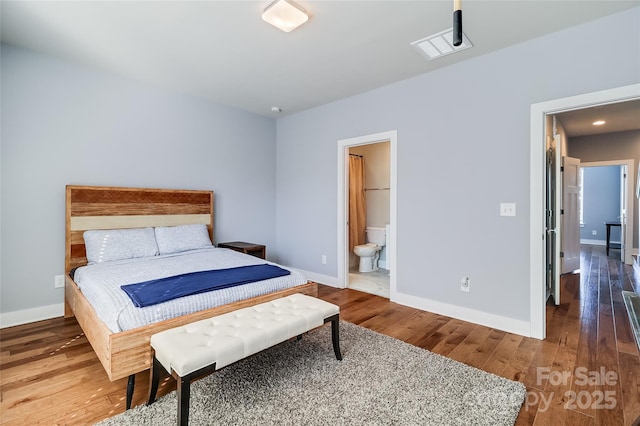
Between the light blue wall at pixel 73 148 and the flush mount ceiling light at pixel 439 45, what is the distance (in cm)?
275

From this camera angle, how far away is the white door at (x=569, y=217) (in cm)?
443

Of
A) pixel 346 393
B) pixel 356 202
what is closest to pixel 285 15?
pixel 346 393

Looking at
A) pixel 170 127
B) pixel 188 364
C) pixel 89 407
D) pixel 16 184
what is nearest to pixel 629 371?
pixel 188 364

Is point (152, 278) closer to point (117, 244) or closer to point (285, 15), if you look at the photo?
point (117, 244)

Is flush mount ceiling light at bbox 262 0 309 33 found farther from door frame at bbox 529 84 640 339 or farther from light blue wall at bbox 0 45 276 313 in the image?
light blue wall at bbox 0 45 276 313

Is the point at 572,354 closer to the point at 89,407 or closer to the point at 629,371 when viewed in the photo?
the point at 629,371

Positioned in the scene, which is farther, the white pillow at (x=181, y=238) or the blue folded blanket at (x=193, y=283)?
the white pillow at (x=181, y=238)

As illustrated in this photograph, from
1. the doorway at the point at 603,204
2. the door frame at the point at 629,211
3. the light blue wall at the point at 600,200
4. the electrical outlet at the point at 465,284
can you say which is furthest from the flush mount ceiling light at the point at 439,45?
the light blue wall at the point at 600,200

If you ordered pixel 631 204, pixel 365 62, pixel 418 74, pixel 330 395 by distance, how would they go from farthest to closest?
pixel 631 204 → pixel 418 74 → pixel 365 62 → pixel 330 395

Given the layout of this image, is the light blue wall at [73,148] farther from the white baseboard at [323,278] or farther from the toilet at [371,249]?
the toilet at [371,249]

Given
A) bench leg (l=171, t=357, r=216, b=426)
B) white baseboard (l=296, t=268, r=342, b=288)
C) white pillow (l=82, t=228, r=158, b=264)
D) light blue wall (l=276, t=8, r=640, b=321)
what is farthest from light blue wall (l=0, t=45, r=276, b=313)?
bench leg (l=171, t=357, r=216, b=426)

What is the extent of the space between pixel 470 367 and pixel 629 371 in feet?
3.43

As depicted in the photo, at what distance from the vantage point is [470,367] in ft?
6.82

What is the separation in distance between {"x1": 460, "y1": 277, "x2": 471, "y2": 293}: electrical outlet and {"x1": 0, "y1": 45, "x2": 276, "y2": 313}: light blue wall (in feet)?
10.1
